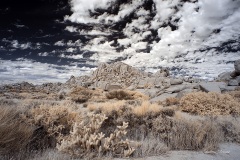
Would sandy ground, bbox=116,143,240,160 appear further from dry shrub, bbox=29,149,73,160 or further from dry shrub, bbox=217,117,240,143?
dry shrub, bbox=29,149,73,160

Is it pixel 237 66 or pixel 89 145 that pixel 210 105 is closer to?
pixel 89 145

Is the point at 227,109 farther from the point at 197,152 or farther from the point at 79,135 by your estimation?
the point at 79,135

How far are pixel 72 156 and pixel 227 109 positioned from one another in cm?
1136

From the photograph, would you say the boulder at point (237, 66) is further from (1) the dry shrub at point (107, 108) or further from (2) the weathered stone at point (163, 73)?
(2) the weathered stone at point (163, 73)

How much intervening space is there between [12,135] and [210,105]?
11.7 meters

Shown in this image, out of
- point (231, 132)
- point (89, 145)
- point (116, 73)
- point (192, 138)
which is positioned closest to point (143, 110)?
point (231, 132)

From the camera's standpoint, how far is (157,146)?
19.5 ft

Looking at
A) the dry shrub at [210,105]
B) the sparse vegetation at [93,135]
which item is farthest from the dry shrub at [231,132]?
the dry shrub at [210,105]

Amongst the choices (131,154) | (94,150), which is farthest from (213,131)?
(94,150)

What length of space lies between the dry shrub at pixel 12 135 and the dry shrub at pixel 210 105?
10.4 meters

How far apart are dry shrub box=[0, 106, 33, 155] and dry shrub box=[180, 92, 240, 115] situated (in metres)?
10.4

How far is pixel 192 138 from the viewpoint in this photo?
266 inches

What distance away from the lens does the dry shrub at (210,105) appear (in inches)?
534

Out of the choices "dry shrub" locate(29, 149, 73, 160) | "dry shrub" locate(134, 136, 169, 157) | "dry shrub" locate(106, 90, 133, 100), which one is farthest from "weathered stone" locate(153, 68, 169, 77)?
"dry shrub" locate(29, 149, 73, 160)
